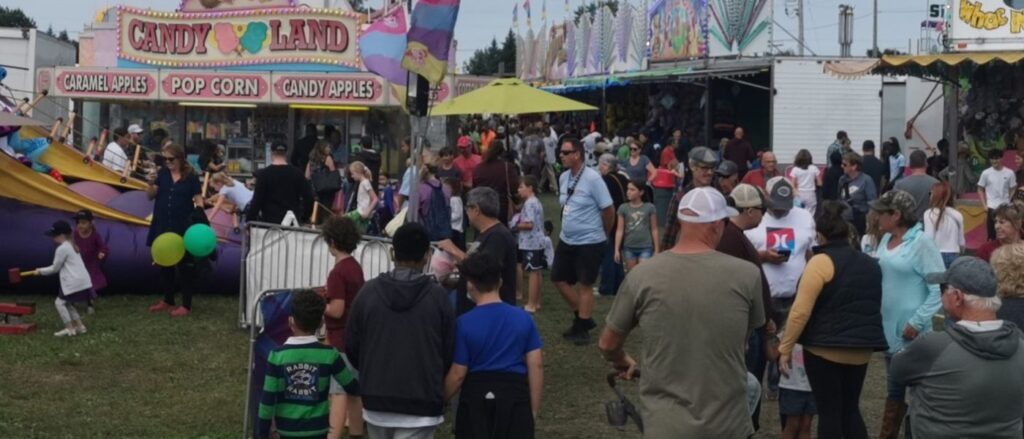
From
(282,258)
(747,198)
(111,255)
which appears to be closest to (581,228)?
(282,258)

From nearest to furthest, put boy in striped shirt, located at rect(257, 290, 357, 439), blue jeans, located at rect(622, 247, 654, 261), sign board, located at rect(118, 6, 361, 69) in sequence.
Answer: boy in striped shirt, located at rect(257, 290, 357, 439)
blue jeans, located at rect(622, 247, 654, 261)
sign board, located at rect(118, 6, 361, 69)

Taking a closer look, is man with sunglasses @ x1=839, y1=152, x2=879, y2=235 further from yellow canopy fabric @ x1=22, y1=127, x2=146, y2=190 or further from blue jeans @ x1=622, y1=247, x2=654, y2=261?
yellow canopy fabric @ x1=22, y1=127, x2=146, y2=190

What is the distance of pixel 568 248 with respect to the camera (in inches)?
457

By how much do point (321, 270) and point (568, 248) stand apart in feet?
6.65

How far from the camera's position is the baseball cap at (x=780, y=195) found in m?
8.58

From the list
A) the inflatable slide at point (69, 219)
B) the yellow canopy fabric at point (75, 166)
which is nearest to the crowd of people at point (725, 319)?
the inflatable slide at point (69, 219)

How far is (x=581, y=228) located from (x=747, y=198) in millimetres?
3390

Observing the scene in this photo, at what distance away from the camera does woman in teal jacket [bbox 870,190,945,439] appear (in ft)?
24.5

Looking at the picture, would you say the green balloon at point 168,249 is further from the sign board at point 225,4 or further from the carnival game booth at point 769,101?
the carnival game booth at point 769,101

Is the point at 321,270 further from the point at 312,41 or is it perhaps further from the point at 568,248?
the point at 312,41

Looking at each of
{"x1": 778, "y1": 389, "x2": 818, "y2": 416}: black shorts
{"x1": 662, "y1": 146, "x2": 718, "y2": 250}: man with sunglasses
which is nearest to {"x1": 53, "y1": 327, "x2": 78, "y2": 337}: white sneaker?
{"x1": 662, "y1": 146, "x2": 718, "y2": 250}: man with sunglasses

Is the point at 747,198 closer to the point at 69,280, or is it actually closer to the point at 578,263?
the point at 578,263

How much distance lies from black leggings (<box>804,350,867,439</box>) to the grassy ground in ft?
4.89

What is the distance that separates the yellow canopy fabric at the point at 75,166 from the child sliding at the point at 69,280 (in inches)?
146
